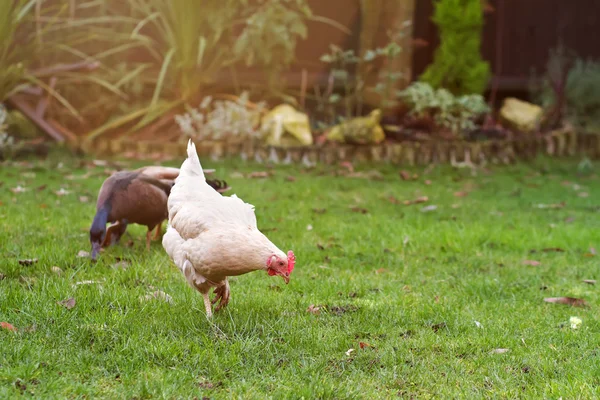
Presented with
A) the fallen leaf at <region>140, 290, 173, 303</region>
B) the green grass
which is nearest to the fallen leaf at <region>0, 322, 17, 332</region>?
the green grass

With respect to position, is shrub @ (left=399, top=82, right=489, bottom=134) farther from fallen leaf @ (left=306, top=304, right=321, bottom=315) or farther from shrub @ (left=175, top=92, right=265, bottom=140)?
fallen leaf @ (left=306, top=304, right=321, bottom=315)

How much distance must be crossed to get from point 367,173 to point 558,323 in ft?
15.5

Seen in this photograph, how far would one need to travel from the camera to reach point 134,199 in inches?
172

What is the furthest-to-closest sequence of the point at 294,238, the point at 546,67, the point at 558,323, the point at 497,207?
the point at 546,67
the point at 497,207
the point at 294,238
the point at 558,323

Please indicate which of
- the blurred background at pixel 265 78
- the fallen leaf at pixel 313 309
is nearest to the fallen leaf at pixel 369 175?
the blurred background at pixel 265 78

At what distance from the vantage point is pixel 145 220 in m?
4.51

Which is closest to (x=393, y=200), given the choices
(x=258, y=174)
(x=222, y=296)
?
(x=258, y=174)

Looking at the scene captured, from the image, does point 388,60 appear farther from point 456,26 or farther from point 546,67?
point 546,67

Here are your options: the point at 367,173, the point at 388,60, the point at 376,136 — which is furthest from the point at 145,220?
the point at 388,60

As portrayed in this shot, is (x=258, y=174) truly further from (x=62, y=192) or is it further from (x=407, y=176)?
(x=62, y=192)

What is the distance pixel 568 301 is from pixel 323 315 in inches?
54.6

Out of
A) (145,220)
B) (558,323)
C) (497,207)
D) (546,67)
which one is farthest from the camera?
(546,67)

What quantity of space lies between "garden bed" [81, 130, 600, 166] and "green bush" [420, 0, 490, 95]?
108 centimetres

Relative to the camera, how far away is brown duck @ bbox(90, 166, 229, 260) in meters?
4.30
